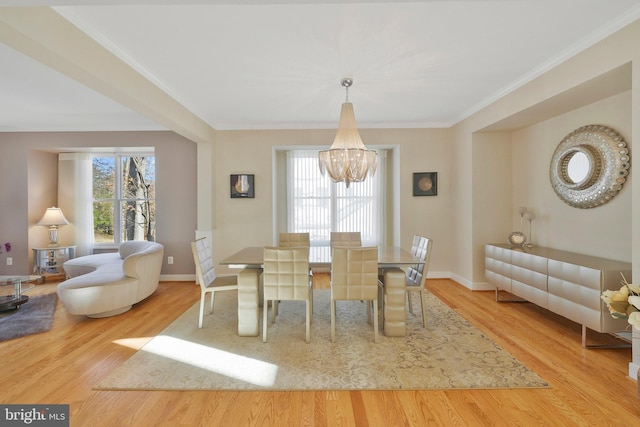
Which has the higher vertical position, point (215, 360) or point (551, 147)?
point (551, 147)

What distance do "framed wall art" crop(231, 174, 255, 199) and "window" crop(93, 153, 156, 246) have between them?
1700mm

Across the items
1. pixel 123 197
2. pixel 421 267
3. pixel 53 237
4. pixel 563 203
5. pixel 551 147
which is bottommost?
pixel 421 267

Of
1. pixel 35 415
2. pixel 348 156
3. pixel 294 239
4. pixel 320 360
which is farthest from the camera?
pixel 294 239

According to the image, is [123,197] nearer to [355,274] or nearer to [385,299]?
[355,274]

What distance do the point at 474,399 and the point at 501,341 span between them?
1038mm

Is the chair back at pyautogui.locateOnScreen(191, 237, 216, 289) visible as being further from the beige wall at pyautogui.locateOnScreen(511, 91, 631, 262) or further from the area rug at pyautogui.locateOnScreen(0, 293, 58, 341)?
the beige wall at pyautogui.locateOnScreen(511, 91, 631, 262)

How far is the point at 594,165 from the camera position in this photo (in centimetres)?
293

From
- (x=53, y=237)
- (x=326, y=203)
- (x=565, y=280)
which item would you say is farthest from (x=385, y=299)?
(x=53, y=237)

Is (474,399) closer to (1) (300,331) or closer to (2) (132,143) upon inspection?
(1) (300,331)

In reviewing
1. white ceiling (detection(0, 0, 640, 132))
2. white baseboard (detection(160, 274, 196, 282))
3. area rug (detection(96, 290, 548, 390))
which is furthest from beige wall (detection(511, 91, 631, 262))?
white baseboard (detection(160, 274, 196, 282))

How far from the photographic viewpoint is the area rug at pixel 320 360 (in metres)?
2.11

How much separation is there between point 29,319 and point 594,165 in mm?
6211

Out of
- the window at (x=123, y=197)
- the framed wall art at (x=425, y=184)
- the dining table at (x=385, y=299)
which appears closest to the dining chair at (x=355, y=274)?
the dining table at (x=385, y=299)

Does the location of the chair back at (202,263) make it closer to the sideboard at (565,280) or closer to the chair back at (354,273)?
the chair back at (354,273)
